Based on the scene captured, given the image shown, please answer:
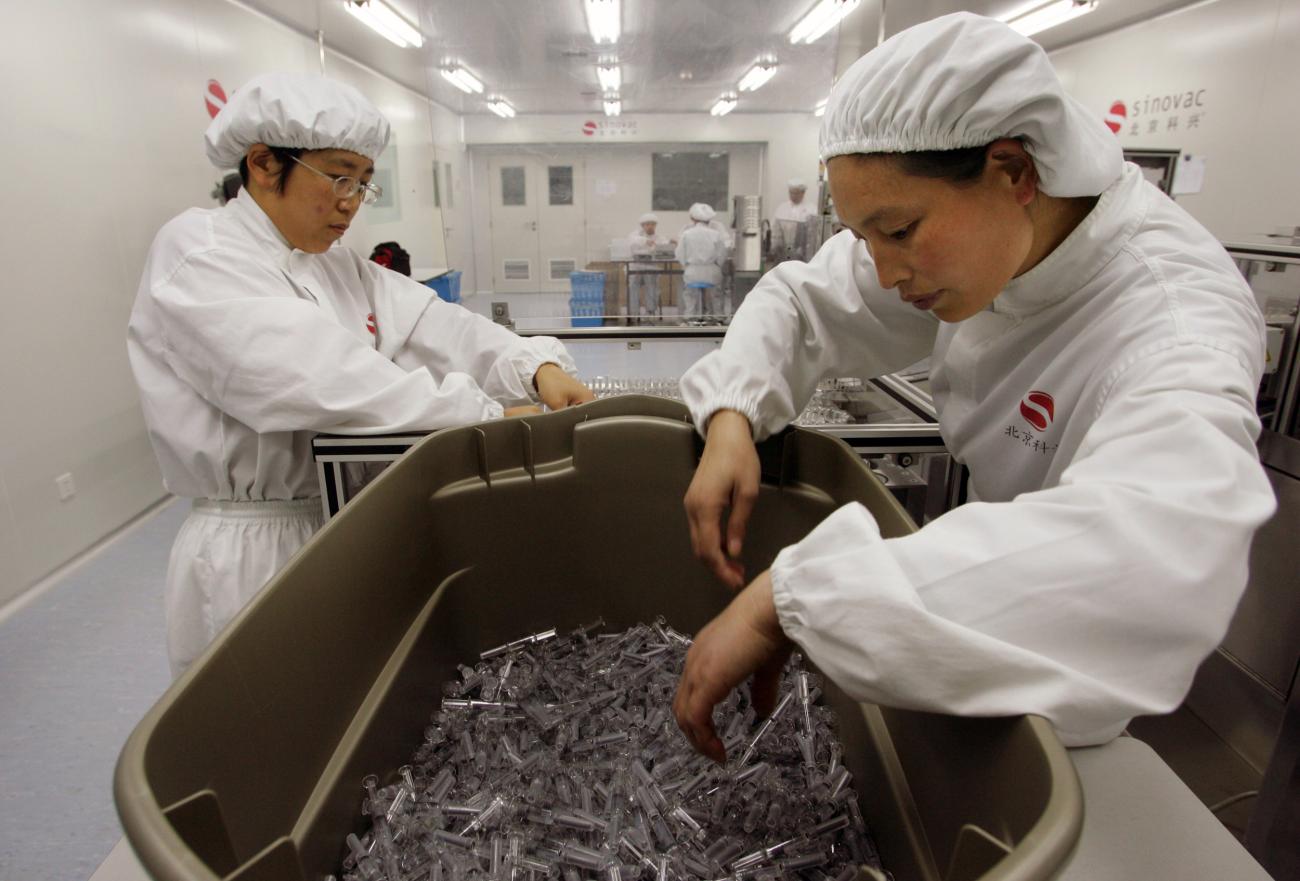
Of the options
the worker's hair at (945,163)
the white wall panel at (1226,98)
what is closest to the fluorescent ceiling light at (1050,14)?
the white wall panel at (1226,98)

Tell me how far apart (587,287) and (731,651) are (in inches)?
122

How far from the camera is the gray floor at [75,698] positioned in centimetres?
157

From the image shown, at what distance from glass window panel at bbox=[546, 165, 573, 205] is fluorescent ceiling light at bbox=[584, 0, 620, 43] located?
637 mm

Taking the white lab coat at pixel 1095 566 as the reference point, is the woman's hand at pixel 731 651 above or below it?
below

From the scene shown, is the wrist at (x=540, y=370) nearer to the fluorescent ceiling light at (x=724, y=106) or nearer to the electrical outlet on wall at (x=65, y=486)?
the electrical outlet on wall at (x=65, y=486)

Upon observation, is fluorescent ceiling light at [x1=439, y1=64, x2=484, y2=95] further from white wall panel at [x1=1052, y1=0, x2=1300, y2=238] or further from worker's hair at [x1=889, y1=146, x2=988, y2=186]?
white wall panel at [x1=1052, y1=0, x2=1300, y2=238]

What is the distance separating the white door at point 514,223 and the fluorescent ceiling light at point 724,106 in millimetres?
1104

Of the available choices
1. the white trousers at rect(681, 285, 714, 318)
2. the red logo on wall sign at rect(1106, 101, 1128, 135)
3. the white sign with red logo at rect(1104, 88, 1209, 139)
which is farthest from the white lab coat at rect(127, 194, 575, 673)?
the red logo on wall sign at rect(1106, 101, 1128, 135)

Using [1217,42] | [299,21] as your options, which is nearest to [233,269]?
[299,21]

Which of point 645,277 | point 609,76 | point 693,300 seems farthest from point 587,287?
point 609,76

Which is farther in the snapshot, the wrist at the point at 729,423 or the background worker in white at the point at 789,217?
the background worker in white at the point at 789,217

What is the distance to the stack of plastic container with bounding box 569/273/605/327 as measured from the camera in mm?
3506

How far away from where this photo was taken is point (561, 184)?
3506 millimetres

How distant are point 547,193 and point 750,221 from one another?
102 cm
